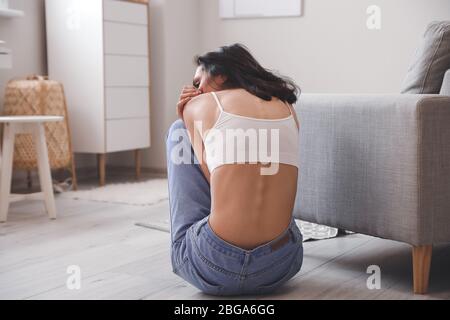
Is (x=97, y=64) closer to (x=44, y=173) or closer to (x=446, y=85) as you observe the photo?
(x=44, y=173)

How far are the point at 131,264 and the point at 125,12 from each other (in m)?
2.20

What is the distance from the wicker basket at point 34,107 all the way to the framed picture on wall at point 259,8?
52.7 inches

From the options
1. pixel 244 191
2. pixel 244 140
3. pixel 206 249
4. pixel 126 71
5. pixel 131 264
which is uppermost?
pixel 126 71

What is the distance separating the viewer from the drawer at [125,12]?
3826 mm

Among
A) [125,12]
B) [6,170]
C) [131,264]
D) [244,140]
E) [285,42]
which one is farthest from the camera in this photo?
[285,42]

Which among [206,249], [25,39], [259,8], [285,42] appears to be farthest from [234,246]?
[259,8]

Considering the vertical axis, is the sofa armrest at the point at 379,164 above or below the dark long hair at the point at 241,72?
below

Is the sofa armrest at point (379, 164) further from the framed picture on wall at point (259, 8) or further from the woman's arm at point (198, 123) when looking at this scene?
the framed picture on wall at point (259, 8)

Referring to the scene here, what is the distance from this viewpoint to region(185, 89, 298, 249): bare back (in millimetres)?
1687

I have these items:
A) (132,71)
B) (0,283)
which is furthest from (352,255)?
(132,71)

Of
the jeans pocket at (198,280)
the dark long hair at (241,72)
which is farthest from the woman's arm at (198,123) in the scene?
the jeans pocket at (198,280)

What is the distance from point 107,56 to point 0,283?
213 cm

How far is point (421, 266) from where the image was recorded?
181 cm

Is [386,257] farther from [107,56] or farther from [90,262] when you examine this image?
[107,56]
